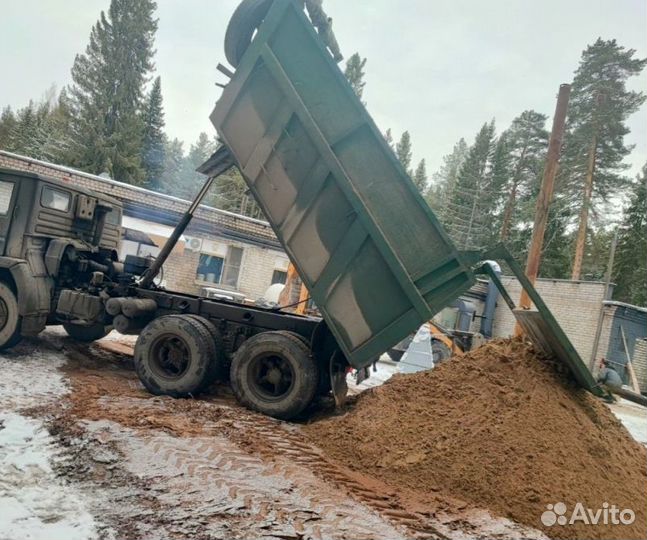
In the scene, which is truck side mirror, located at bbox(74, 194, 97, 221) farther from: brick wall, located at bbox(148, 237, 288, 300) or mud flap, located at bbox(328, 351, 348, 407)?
brick wall, located at bbox(148, 237, 288, 300)

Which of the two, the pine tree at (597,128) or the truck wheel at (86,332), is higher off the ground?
the pine tree at (597,128)

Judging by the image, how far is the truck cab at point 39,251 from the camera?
238 inches

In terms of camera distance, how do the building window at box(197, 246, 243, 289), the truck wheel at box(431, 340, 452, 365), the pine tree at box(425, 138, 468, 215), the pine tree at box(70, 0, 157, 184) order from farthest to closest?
the pine tree at box(425, 138, 468, 215), the pine tree at box(70, 0, 157, 184), the building window at box(197, 246, 243, 289), the truck wheel at box(431, 340, 452, 365)

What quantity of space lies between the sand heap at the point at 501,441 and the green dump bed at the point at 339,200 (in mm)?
766

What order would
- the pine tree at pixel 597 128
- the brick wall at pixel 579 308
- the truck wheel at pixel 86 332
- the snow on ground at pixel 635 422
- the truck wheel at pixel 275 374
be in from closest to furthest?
the truck wheel at pixel 275 374 → the truck wheel at pixel 86 332 → the snow on ground at pixel 635 422 → the brick wall at pixel 579 308 → the pine tree at pixel 597 128

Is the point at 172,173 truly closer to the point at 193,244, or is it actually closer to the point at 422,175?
the point at 422,175

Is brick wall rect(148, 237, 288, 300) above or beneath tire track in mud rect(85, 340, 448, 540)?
above

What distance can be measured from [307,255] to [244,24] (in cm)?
279

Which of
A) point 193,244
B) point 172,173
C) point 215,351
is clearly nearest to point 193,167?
point 172,173

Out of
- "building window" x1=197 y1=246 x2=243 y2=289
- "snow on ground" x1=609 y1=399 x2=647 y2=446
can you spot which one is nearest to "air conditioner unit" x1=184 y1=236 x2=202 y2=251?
"building window" x1=197 y1=246 x2=243 y2=289

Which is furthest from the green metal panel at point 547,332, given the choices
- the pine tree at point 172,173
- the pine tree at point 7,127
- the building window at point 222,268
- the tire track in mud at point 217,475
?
the pine tree at point 7,127

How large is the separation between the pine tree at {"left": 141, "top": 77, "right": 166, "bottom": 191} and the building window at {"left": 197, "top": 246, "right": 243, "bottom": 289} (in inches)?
847

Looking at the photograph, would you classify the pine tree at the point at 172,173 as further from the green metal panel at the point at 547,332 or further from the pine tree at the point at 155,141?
the green metal panel at the point at 547,332

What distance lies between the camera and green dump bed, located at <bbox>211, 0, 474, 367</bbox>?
15.0 feet
